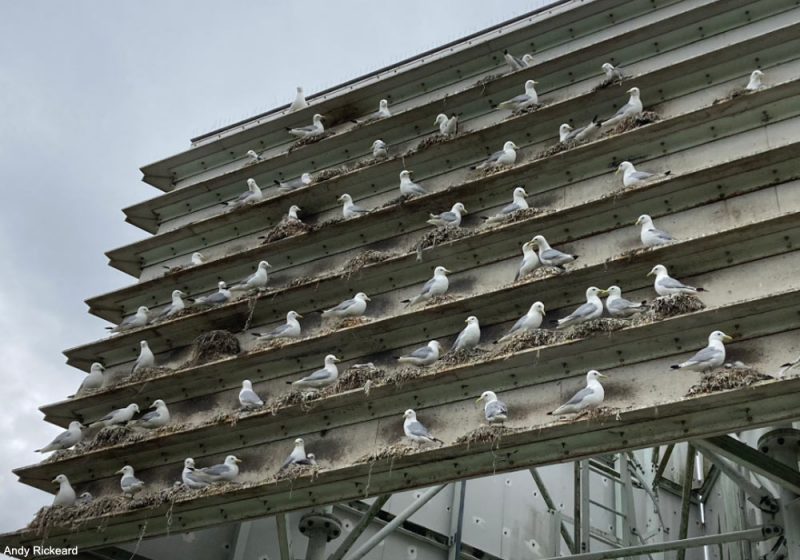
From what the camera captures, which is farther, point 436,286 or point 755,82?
point 436,286

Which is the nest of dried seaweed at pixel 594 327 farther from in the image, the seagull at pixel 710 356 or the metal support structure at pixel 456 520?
the metal support structure at pixel 456 520

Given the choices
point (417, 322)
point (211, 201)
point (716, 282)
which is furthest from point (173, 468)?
point (716, 282)

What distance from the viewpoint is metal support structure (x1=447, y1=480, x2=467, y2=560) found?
595 inches

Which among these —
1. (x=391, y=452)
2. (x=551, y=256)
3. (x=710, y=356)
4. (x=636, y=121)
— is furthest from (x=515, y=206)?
(x=710, y=356)

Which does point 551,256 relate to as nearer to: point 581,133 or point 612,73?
point 581,133

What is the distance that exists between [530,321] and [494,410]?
1.12 metres

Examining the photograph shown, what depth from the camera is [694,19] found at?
39.0 ft

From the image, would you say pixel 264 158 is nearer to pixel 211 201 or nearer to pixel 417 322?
pixel 211 201

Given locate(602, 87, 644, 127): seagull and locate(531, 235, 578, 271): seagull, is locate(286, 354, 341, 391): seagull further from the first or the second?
locate(602, 87, 644, 127): seagull

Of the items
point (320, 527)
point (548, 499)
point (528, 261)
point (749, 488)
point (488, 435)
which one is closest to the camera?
point (488, 435)

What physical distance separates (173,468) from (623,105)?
7.06 meters

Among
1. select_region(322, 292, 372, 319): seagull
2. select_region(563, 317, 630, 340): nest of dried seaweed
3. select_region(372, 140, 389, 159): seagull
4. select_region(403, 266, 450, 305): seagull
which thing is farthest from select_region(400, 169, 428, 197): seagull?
select_region(563, 317, 630, 340): nest of dried seaweed

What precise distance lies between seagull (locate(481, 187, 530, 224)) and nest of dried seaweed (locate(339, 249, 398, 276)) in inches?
55.5

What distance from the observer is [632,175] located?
392 inches
